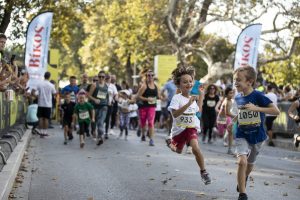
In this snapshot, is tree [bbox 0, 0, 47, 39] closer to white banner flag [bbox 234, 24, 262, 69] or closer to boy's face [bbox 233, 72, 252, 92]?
white banner flag [bbox 234, 24, 262, 69]

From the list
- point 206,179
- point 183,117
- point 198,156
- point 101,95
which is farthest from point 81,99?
point 206,179

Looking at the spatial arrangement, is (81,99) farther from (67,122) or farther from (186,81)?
(186,81)

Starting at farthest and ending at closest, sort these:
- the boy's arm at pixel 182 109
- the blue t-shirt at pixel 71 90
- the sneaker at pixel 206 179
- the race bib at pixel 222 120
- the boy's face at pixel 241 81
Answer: the blue t-shirt at pixel 71 90 → the race bib at pixel 222 120 → the boy's arm at pixel 182 109 → the sneaker at pixel 206 179 → the boy's face at pixel 241 81

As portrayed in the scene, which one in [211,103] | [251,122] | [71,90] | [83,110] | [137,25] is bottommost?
[83,110]

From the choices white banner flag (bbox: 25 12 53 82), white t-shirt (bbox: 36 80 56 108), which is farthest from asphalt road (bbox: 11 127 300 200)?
white banner flag (bbox: 25 12 53 82)

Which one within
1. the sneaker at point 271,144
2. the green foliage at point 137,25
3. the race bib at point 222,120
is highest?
the green foliage at point 137,25

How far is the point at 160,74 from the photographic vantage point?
3475 cm

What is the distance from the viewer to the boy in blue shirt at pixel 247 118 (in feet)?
26.5

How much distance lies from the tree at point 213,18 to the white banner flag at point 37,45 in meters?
12.0

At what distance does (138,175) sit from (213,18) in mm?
23005

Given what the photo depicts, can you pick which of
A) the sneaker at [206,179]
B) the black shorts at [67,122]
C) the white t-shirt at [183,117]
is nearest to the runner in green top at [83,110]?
the black shorts at [67,122]

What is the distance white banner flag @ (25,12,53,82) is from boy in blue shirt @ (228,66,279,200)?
575 inches

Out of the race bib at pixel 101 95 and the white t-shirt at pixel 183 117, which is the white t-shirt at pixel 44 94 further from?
the white t-shirt at pixel 183 117

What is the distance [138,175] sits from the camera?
36.7 ft
